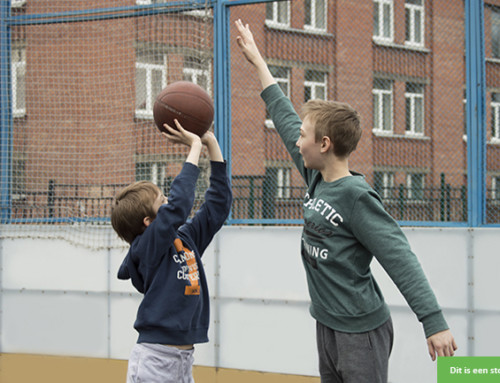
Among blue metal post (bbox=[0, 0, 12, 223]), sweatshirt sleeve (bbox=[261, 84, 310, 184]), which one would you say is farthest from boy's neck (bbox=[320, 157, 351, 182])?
blue metal post (bbox=[0, 0, 12, 223])

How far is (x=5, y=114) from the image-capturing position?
583cm

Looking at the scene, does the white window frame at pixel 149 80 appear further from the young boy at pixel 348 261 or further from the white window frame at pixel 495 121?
the young boy at pixel 348 261

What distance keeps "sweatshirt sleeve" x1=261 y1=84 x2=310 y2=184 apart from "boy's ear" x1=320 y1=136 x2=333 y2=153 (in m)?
0.29

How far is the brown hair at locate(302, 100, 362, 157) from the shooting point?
269cm

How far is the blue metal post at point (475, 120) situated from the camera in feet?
14.9

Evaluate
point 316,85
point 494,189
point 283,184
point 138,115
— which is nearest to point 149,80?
point 138,115

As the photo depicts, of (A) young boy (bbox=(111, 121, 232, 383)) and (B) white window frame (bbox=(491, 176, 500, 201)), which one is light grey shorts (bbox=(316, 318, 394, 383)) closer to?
(A) young boy (bbox=(111, 121, 232, 383))

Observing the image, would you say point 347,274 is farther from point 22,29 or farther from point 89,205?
point 22,29

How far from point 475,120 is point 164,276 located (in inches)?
103

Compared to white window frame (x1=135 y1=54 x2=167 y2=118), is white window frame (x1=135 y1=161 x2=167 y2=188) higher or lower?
lower

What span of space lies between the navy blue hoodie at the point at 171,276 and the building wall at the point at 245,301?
72.1 inches

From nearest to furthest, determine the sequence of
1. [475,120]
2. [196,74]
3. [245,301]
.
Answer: [475,120] < [245,301] < [196,74]

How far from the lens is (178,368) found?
Answer: 2932 millimetres

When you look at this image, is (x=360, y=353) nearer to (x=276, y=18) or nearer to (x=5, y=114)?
(x=5, y=114)
